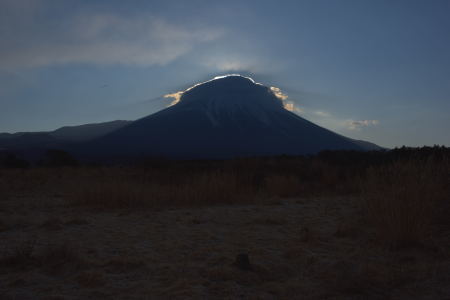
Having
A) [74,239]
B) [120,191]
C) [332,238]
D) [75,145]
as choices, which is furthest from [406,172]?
[75,145]

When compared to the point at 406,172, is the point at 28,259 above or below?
below

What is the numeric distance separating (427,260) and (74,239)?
4036mm

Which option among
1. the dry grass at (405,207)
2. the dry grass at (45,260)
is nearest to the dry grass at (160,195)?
the dry grass at (45,260)

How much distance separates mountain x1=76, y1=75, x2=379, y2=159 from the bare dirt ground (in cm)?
7006

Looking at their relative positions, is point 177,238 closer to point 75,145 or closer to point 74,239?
point 74,239

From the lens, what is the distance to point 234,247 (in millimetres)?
4012

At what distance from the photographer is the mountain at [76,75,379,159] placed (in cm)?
8956

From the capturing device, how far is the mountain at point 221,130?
294 ft

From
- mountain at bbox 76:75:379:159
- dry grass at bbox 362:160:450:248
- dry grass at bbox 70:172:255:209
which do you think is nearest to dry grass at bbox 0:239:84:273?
dry grass at bbox 362:160:450:248

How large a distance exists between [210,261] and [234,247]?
0.62 metres

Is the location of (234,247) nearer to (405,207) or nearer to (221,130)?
(405,207)

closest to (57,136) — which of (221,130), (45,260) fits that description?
(221,130)

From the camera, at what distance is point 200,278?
116 inches

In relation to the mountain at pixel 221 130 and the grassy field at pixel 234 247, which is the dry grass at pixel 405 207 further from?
the mountain at pixel 221 130
